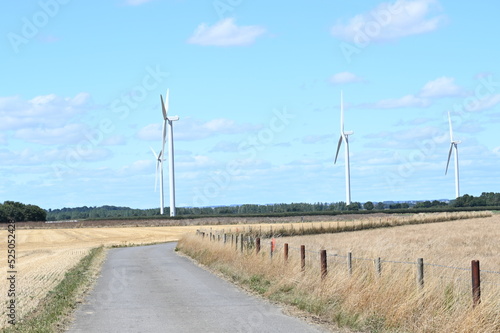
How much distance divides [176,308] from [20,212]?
139160 mm

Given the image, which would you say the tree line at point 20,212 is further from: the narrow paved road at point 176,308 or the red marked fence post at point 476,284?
the red marked fence post at point 476,284

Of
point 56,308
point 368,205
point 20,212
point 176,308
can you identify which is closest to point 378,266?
→ point 176,308

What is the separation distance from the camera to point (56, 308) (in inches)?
681

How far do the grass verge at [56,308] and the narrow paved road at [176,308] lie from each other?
1.20 feet

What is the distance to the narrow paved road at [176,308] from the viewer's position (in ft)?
48.1

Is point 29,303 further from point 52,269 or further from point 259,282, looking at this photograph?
point 52,269

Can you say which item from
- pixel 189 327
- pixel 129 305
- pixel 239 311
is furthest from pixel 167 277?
pixel 189 327

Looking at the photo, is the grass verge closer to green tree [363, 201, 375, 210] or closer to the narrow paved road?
the narrow paved road

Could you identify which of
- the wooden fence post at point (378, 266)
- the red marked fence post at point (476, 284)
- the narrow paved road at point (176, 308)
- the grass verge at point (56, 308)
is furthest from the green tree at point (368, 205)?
the red marked fence post at point (476, 284)

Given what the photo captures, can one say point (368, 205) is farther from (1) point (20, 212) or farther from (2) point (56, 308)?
(2) point (56, 308)

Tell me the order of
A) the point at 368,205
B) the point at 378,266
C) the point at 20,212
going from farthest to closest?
the point at 368,205
the point at 20,212
the point at 378,266

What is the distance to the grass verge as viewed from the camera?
1456 cm

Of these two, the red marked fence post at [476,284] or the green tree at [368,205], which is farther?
the green tree at [368,205]

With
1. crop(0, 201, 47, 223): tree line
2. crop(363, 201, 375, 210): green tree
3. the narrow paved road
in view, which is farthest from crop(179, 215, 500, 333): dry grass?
crop(363, 201, 375, 210): green tree
